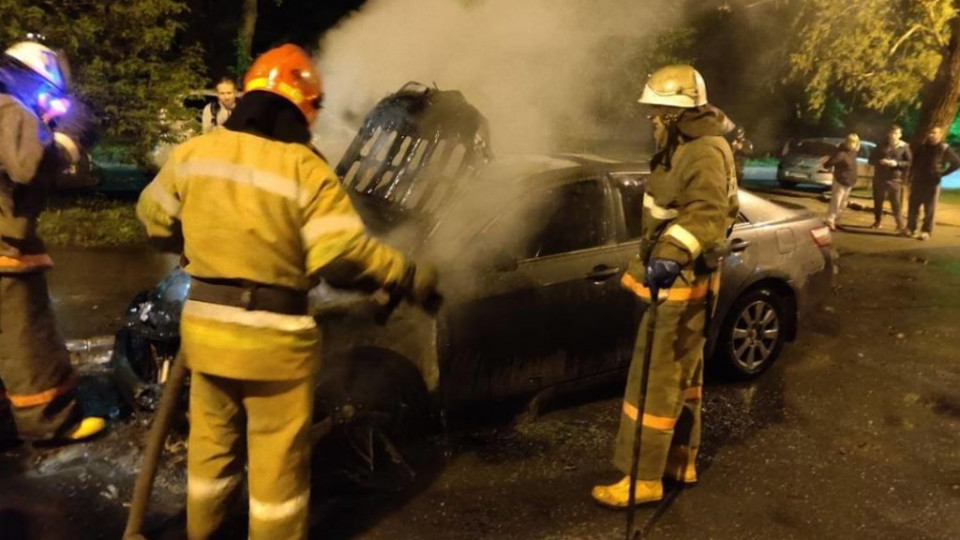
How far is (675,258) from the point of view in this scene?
330cm

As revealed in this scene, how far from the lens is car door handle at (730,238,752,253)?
16.2ft

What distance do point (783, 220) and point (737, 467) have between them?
193 centimetres

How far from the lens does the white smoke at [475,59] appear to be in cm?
499

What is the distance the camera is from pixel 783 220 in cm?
531

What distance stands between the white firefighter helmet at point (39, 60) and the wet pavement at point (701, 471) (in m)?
1.82

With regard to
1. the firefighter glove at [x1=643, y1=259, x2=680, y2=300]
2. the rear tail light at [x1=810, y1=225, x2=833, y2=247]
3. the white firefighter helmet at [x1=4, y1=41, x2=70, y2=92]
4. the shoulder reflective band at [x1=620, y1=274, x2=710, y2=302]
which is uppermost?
the white firefighter helmet at [x1=4, y1=41, x2=70, y2=92]

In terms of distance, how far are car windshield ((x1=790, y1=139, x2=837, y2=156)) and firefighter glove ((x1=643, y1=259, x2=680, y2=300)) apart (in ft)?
54.6

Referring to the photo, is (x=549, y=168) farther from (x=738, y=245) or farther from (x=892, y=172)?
(x=892, y=172)

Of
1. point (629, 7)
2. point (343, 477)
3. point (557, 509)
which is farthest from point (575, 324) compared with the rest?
point (629, 7)

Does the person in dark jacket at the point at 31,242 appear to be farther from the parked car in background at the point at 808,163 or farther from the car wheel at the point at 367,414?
the parked car in background at the point at 808,163

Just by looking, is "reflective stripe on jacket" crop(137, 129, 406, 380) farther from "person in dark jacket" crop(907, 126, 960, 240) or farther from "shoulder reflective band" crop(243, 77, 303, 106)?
"person in dark jacket" crop(907, 126, 960, 240)

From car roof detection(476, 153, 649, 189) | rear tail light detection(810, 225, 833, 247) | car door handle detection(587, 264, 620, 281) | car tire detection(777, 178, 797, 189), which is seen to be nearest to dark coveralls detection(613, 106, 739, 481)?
car door handle detection(587, 264, 620, 281)

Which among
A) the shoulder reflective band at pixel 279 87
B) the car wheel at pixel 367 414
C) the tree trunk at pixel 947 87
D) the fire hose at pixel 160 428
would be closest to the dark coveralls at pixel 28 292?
the fire hose at pixel 160 428

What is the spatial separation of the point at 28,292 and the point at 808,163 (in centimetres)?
1742
